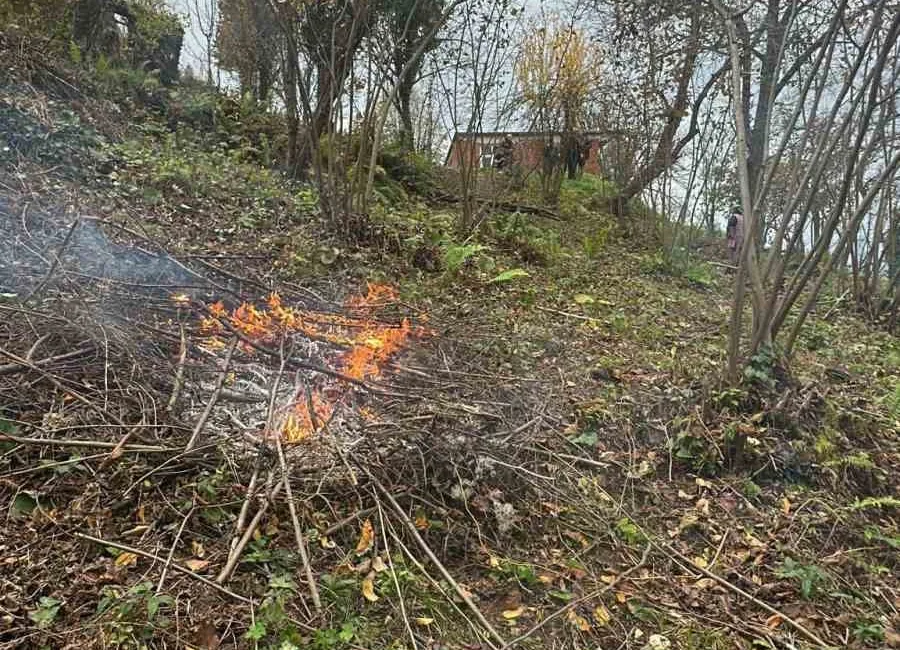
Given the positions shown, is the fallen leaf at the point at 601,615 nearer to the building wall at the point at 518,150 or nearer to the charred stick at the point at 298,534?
the charred stick at the point at 298,534

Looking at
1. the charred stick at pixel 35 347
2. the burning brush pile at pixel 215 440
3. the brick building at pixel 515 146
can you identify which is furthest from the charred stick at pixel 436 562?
the brick building at pixel 515 146

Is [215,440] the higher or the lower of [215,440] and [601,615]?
the higher

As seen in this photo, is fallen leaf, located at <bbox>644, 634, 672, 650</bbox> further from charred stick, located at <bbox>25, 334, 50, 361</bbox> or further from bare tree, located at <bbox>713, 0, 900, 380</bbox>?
charred stick, located at <bbox>25, 334, 50, 361</bbox>

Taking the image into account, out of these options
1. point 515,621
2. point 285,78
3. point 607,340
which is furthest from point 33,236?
point 607,340

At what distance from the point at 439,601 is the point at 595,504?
102 cm

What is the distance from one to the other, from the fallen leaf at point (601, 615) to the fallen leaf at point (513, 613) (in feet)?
0.92

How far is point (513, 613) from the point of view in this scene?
214 cm

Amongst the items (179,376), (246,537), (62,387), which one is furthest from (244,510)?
(62,387)

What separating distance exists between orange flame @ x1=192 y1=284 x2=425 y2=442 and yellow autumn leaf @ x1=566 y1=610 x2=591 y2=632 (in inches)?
50.4

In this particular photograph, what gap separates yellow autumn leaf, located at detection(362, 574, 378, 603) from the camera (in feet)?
6.65

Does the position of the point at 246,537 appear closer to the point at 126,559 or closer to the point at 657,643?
the point at 126,559

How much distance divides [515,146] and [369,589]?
865 centimetres

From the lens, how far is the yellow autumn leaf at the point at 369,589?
6.65 feet

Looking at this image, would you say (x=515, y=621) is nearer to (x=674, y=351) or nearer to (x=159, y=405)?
(x=159, y=405)
